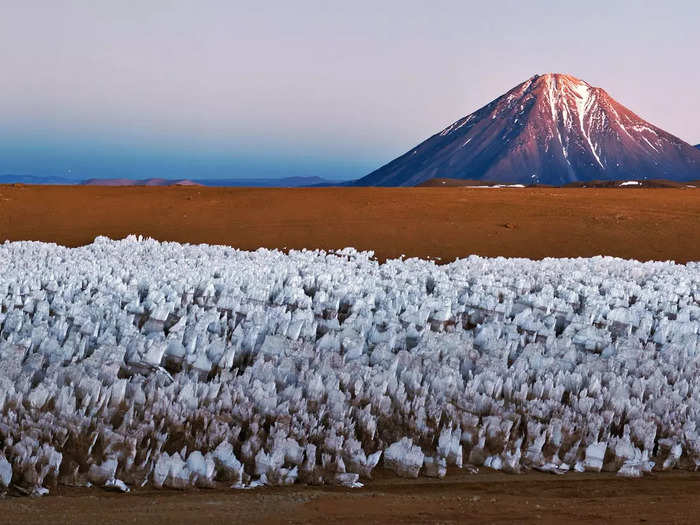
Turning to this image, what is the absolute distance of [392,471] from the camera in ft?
15.0

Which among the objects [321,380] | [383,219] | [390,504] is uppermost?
[383,219]

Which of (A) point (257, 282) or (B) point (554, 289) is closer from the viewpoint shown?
(A) point (257, 282)

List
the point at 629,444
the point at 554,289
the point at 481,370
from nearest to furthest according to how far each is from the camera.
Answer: the point at 629,444
the point at 481,370
the point at 554,289

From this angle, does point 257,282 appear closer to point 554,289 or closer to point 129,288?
point 129,288

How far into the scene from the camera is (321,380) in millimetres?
5656

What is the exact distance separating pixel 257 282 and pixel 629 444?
20.8ft

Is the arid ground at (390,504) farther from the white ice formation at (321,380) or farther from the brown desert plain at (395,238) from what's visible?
the white ice formation at (321,380)

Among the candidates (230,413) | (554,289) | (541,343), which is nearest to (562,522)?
(230,413)

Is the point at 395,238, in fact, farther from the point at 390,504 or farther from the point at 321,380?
the point at 390,504

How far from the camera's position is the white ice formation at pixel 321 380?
4465 millimetres

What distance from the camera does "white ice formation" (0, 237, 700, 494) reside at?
446cm

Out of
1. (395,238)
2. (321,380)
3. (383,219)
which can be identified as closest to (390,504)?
(321,380)

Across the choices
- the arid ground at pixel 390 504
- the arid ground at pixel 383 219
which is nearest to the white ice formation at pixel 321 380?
the arid ground at pixel 390 504

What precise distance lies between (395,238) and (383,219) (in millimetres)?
3322
